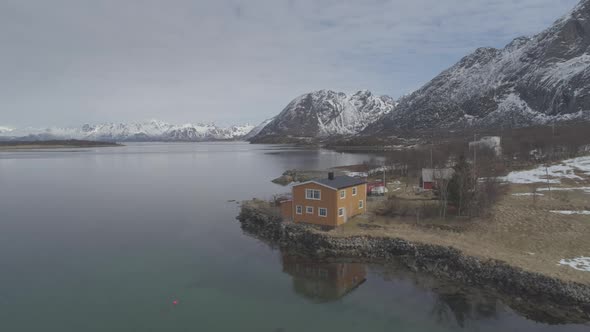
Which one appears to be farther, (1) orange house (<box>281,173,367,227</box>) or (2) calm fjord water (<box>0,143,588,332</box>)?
(1) orange house (<box>281,173,367,227</box>)

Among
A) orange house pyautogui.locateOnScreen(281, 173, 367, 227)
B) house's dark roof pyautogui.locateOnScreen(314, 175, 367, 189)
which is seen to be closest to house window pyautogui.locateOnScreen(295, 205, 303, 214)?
orange house pyautogui.locateOnScreen(281, 173, 367, 227)

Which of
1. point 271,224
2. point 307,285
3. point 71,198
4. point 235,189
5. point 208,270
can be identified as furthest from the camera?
point 235,189

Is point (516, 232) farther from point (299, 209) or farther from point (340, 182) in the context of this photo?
point (299, 209)

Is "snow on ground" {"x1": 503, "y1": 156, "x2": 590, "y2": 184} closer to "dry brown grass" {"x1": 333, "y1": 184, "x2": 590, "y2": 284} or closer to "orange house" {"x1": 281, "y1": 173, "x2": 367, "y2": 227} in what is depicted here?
"dry brown grass" {"x1": 333, "y1": 184, "x2": 590, "y2": 284}

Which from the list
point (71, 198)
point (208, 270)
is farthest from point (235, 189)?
point (208, 270)

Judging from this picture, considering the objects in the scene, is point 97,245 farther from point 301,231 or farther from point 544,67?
point 544,67

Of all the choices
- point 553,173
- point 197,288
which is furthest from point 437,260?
point 553,173
